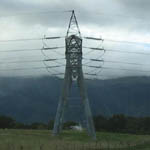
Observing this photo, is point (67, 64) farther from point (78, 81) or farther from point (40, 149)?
point (40, 149)

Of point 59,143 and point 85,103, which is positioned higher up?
point 85,103

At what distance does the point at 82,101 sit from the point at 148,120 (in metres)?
70.4

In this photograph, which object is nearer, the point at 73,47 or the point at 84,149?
the point at 84,149

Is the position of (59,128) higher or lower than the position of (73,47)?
lower

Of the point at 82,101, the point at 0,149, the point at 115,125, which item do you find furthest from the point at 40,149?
the point at 115,125

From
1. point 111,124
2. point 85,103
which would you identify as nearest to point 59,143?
point 85,103

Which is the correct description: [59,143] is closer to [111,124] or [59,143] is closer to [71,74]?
[71,74]

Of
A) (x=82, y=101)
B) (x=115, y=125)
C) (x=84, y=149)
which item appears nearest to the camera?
(x=84, y=149)

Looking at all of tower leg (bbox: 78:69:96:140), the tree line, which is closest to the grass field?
tower leg (bbox: 78:69:96:140)

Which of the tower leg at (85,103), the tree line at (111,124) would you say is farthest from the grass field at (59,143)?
the tree line at (111,124)

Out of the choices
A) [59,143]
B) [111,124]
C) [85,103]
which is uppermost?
[85,103]

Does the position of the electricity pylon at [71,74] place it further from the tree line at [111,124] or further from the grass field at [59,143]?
the tree line at [111,124]

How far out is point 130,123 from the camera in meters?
136

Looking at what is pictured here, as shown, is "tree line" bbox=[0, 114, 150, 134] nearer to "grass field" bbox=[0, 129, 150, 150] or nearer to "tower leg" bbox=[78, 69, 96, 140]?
"tower leg" bbox=[78, 69, 96, 140]
